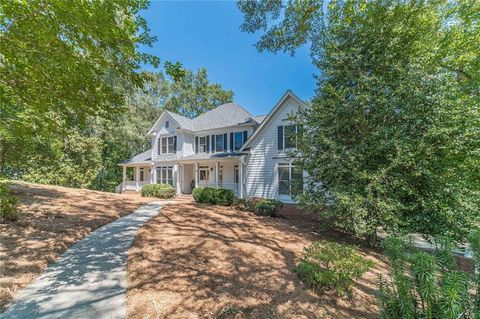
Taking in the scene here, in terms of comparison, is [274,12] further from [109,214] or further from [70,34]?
[109,214]

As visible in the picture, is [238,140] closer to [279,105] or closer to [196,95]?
[279,105]

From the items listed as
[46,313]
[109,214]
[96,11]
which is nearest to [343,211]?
[46,313]

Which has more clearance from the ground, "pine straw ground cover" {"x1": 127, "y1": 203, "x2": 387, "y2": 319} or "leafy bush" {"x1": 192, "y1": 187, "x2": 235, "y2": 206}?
"leafy bush" {"x1": 192, "y1": 187, "x2": 235, "y2": 206}

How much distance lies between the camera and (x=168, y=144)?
21984 millimetres

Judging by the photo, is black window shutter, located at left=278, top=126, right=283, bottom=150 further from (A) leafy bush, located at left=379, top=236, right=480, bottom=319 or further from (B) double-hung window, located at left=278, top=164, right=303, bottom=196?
(A) leafy bush, located at left=379, top=236, right=480, bottom=319

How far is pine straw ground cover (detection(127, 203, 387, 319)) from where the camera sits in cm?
376

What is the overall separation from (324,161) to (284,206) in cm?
553

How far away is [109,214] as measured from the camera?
10000 millimetres

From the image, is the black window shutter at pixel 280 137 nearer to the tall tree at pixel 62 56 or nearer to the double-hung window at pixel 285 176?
the double-hung window at pixel 285 176

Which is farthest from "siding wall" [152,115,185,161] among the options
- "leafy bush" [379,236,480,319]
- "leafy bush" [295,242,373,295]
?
"leafy bush" [379,236,480,319]

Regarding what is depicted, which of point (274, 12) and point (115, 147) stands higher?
point (274, 12)

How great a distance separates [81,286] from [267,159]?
38.1 ft

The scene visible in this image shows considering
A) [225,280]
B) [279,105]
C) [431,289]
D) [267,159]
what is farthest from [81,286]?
[279,105]

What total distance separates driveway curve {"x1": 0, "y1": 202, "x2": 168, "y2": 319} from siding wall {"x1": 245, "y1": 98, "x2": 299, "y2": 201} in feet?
30.4
